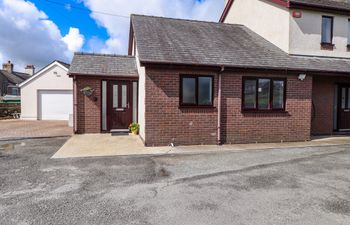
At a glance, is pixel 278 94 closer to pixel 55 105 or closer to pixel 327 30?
pixel 327 30

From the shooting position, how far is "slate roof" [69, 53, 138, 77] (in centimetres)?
1140

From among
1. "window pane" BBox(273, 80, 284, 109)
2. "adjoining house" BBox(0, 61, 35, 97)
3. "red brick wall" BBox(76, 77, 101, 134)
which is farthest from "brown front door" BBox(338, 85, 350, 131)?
"adjoining house" BBox(0, 61, 35, 97)

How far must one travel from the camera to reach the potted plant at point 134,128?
11.2 metres

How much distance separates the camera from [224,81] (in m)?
9.18

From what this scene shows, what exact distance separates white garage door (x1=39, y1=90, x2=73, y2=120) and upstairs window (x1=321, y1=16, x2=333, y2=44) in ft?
55.5

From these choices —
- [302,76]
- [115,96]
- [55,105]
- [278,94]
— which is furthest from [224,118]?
[55,105]

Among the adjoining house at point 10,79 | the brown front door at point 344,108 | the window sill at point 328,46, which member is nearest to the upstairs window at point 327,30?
the window sill at point 328,46

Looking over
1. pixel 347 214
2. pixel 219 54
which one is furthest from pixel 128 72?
pixel 347 214

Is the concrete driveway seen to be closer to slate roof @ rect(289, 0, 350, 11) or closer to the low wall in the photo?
the low wall

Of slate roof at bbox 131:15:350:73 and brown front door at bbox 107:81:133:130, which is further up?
slate roof at bbox 131:15:350:73

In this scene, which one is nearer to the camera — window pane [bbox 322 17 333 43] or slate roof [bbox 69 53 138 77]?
window pane [bbox 322 17 333 43]

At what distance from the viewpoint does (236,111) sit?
9367mm

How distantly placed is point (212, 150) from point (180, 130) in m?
1.37

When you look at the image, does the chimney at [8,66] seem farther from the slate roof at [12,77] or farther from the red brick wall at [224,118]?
the red brick wall at [224,118]
